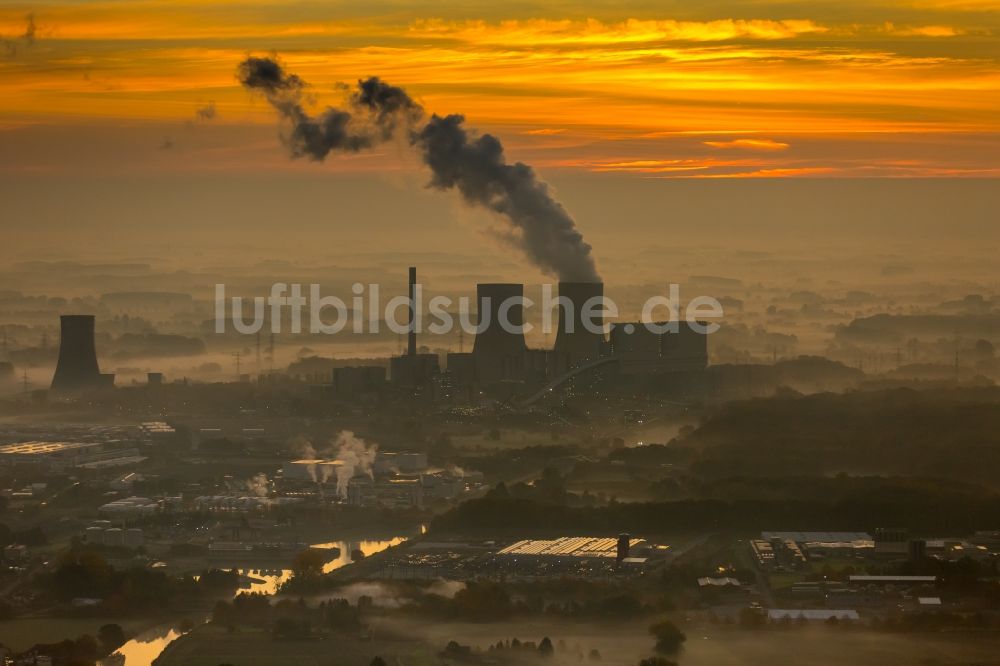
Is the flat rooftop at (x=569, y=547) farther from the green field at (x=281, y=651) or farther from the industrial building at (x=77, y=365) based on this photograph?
the industrial building at (x=77, y=365)

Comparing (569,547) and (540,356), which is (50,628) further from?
(540,356)

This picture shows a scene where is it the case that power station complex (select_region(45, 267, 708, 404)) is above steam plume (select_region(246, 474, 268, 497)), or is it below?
above

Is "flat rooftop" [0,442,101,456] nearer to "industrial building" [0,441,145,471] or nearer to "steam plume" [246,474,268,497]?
"industrial building" [0,441,145,471]

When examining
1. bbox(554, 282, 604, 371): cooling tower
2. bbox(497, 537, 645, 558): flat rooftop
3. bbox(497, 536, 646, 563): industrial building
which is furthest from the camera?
bbox(554, 282, 604, 371): cooling tower

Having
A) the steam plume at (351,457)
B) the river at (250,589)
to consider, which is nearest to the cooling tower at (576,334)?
the steam plume at (351,457)

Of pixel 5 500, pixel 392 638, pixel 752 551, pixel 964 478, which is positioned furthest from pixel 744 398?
pixel 392 638

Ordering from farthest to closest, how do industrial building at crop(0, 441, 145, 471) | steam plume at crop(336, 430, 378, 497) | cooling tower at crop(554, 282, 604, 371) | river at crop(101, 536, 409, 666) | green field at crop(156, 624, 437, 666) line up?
cooling tower at crop(554, 282, 604, 371)
industrial building at crop(0, 441, 145, 471)
steam plume at crop(336, 430, 378, 497)
river at crop(101, 536, 409, 666)
green field at crop(156, 624, 437, 666)

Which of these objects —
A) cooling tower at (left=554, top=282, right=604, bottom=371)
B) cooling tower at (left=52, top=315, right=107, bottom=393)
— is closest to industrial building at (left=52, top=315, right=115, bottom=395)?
cooling tower at (left=52, top=315, right=107, bottom=393)
